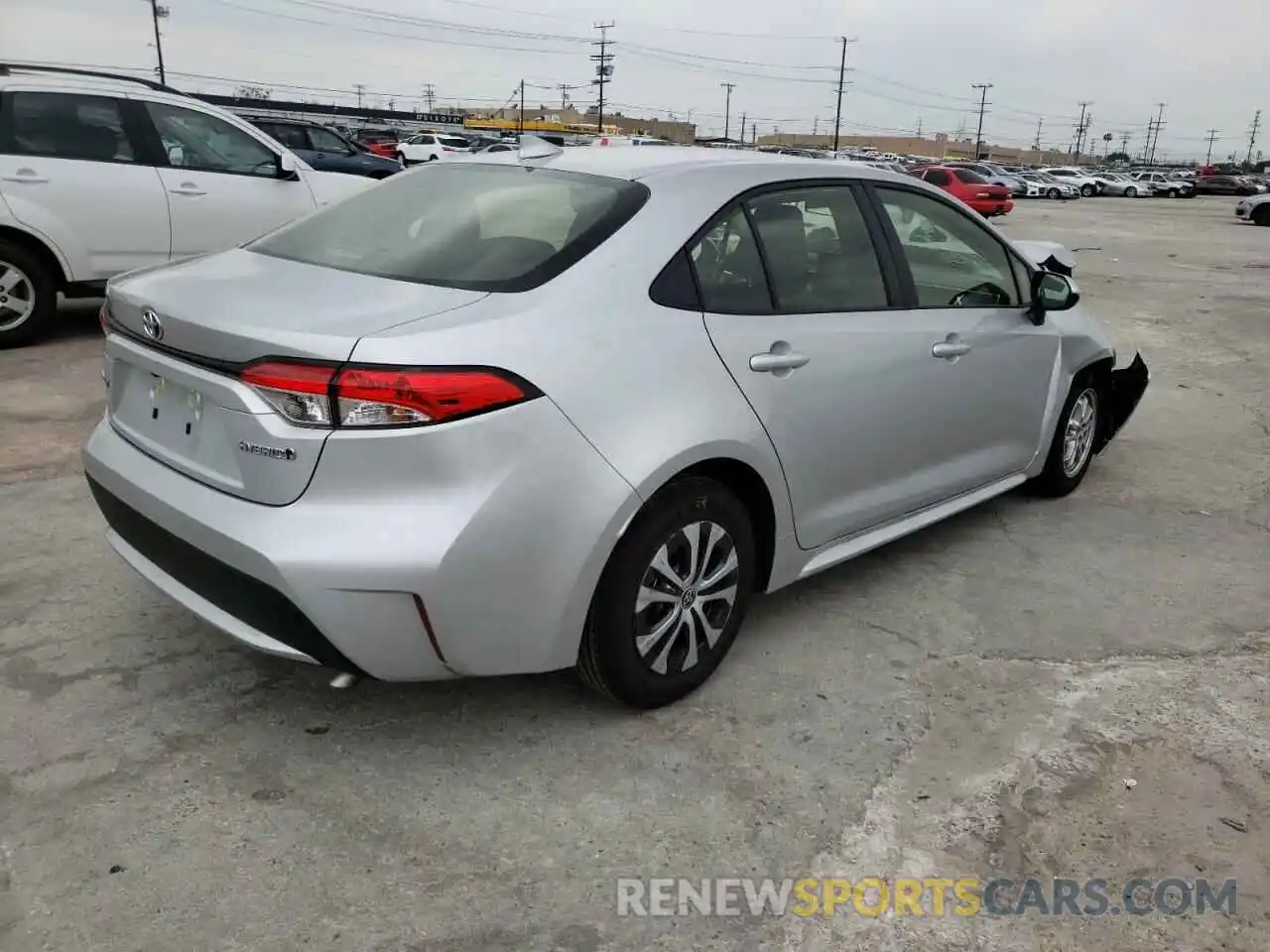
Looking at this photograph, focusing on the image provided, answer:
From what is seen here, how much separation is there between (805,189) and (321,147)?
15.7 metres

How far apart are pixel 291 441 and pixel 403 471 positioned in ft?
0.88

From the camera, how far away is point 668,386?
9.01ft

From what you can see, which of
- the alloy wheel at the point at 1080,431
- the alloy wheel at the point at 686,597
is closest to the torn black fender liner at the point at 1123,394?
the alloy wheel at the point at 1080,431

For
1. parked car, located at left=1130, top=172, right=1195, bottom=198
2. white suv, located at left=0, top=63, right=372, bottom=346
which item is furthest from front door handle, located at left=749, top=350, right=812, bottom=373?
parked car, located at left=1130, top=172, right=1195, bottom=198

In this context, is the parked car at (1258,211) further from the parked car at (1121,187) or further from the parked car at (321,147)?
the parked car at (1121,187)

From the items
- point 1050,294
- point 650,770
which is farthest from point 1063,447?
point 650,770

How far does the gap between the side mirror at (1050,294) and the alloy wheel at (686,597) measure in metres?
2.07

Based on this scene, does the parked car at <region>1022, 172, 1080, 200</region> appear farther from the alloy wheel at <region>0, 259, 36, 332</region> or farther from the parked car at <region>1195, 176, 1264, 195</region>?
the alloy wheel at <region>0, 259, 36, 332</region>

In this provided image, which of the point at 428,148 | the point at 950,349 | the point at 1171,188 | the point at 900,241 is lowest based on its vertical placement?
the point at 1171,188

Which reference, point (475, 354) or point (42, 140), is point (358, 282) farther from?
point (42, 140)

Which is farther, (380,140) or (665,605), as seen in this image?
(380,140)

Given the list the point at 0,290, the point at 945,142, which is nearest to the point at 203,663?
the point at 0,290

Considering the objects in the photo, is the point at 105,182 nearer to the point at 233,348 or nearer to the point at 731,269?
the point at 233,348

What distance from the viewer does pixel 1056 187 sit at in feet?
161
